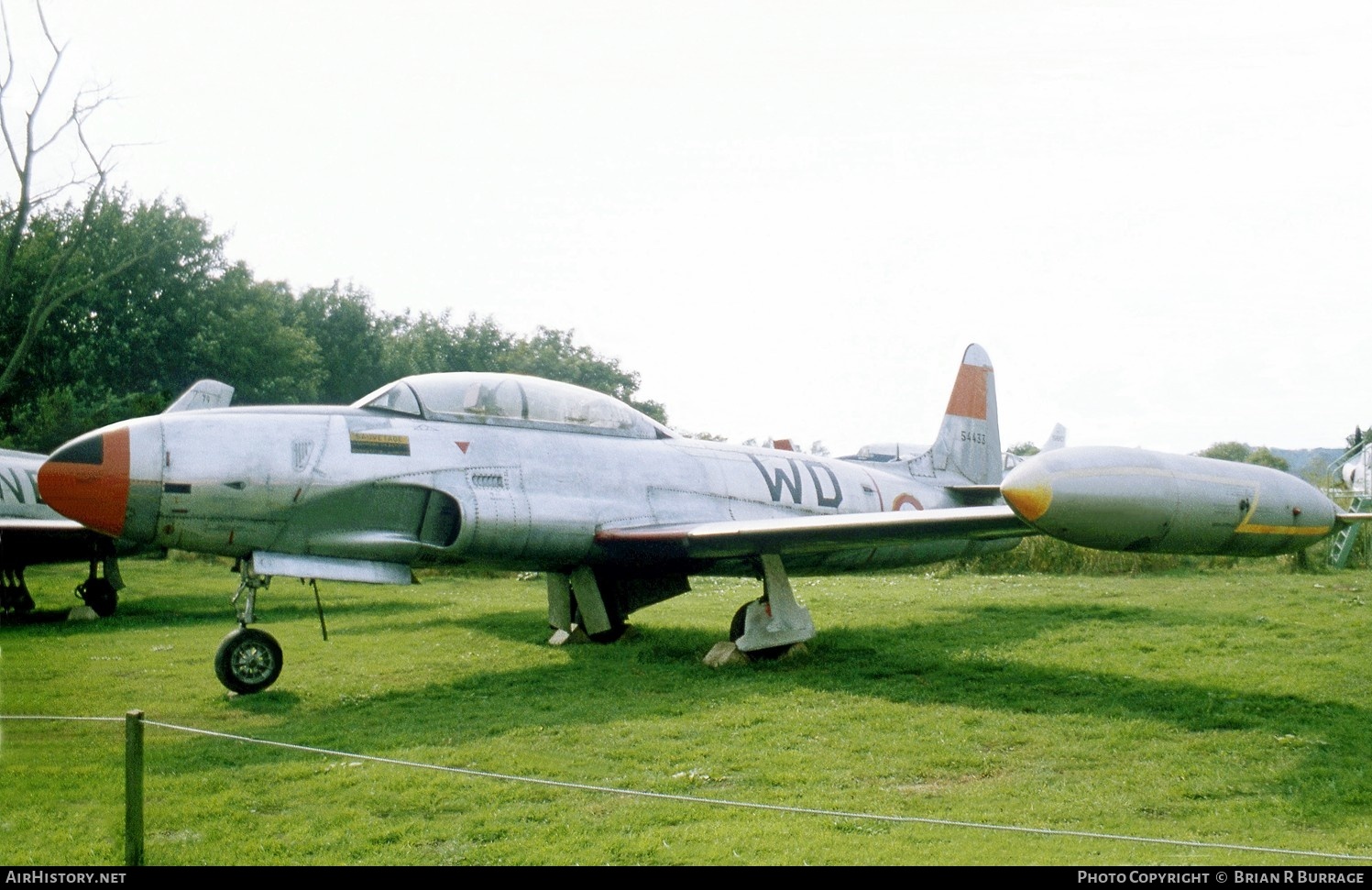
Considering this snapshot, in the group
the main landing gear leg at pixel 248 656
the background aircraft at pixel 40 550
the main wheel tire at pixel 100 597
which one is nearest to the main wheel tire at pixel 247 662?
the main landing gear leg at pixel 248 656

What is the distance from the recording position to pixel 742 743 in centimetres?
738

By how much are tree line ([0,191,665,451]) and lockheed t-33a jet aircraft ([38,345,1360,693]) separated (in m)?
18.8

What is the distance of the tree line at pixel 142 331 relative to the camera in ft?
103

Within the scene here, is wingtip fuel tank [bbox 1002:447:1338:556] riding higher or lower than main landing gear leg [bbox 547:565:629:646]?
higher

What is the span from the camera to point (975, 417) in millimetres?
16531

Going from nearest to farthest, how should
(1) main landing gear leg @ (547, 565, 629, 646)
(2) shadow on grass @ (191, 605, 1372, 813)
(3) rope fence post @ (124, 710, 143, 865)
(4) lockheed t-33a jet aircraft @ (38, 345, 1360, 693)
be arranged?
(3) rope fence post @ (124, 710, 143, 865) → (4) lockheed t-33a jet aircraft @ (38, 345, 1360, 693) → (2) shadow on grass @ (191, 605, 1372, 813) → (1) main landing gear leg @ (547, 565, 629, 646)

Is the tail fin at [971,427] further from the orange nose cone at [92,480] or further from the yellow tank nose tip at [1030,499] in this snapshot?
the orange nose cone at [92,480]

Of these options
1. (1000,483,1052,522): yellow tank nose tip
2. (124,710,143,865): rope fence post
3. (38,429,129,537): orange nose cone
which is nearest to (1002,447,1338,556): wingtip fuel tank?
(1000,483,1052,522): yellow tank nose tip

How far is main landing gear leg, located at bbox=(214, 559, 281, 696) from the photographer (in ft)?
30.1

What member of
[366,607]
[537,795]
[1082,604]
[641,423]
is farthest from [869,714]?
[366,607]

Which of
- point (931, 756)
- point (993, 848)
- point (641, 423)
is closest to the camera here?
point (993, 848)

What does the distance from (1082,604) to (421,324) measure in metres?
53.9

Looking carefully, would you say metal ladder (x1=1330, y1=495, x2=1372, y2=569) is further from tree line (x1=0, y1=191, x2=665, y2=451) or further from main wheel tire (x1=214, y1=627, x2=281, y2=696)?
tree line (x1=0, y1=191, x2=665, y2=451)
